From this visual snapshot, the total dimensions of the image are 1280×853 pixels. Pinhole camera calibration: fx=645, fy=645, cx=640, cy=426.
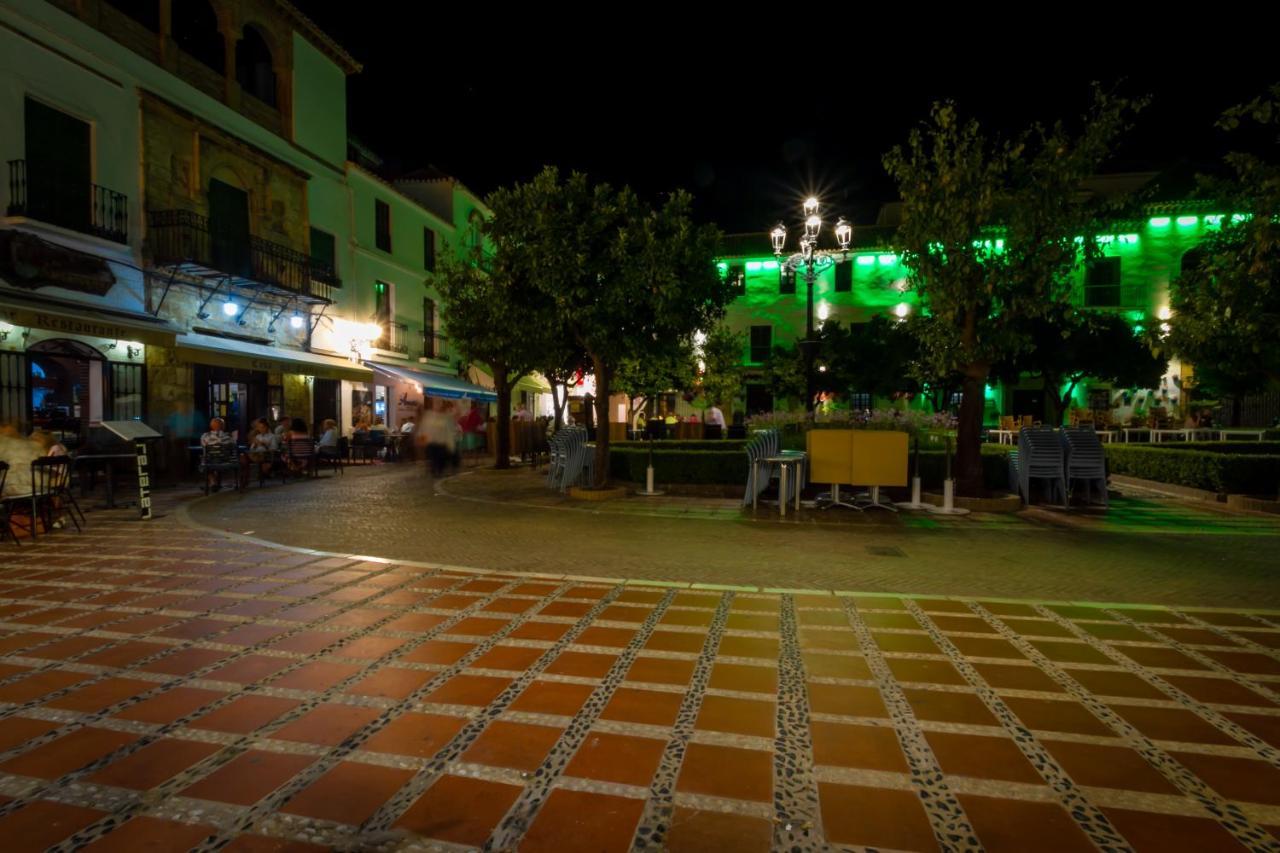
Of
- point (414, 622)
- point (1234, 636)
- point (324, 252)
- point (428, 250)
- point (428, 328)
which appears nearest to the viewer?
point (1234, 636)

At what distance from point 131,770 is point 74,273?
13.0 meters

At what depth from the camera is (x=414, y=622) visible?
4.24 m

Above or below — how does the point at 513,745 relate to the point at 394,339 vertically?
below

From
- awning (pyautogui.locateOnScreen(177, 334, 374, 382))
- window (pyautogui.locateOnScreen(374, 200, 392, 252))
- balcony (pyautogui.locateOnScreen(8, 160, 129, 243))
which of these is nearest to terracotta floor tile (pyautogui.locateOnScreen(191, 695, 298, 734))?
awning (pyautogui.locateOnScreen(177, 334, 374, 382))

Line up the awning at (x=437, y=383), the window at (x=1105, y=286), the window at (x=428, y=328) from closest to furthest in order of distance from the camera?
1. the awning at (x=437, y=383)
2. the window at (x=428, y=328)
3. the window at (x=1105, y=286)

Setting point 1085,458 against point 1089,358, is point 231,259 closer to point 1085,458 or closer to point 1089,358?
point 1085,458

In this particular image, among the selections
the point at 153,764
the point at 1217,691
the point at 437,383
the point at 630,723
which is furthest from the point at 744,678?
the point at 437,383

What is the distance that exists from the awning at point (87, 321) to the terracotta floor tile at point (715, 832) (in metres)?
11.9

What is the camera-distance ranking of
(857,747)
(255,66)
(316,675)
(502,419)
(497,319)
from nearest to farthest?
(857,747), (316,675), (497,319), (502,419), (255,66)

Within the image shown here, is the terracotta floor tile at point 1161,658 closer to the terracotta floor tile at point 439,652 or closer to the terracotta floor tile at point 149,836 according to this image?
the terracotta floor tile at point 439,652

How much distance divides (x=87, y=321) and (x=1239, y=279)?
642 inches

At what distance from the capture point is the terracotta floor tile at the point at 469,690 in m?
3.07

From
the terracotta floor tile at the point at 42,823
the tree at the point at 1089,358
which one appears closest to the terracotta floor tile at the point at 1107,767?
the terracotta floor tile at the point at 42,823

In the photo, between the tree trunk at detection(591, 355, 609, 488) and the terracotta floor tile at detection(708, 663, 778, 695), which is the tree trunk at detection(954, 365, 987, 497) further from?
the terracotta floor tile at detection(708, 663, 778, 695)
